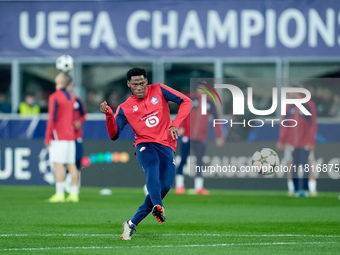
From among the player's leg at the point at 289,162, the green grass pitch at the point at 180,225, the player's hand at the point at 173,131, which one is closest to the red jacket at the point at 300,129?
the player's leg at the point at 289,162

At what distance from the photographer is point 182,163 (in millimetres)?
20484

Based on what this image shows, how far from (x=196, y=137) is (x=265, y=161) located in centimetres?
183

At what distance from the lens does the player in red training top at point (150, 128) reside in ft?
36.0

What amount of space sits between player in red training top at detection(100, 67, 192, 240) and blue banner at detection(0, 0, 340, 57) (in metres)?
12.2

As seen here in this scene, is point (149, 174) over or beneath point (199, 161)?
over

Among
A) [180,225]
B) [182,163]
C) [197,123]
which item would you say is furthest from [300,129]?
[180,225]

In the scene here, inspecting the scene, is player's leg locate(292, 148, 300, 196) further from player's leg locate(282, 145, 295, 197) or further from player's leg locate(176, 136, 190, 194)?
player's leg locate(176, 136, 190, 194)

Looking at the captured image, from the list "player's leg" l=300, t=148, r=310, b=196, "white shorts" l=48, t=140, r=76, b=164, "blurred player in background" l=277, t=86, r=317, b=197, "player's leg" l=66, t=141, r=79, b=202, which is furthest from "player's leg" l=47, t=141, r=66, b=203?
"player's leg" l=300, t=148, r=310, b=196

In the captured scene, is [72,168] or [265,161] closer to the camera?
[72,168]

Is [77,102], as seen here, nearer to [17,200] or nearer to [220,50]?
[17,200]

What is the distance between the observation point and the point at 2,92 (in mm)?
24609

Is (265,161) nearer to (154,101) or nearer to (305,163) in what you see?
(305,163)

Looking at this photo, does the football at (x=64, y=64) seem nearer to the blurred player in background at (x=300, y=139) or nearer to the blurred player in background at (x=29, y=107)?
the blurred player in background at (x=300, y=139)

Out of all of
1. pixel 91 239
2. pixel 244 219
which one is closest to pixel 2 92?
pixel 244 219
